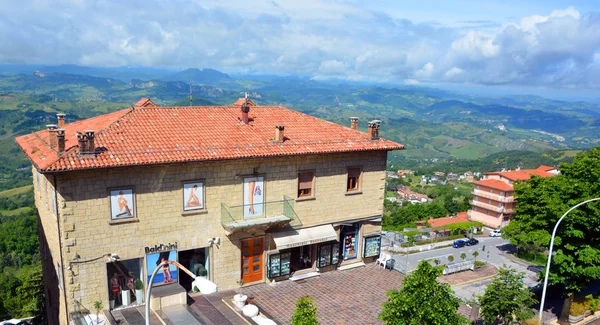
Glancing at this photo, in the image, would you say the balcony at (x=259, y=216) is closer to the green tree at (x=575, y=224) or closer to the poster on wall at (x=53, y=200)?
the poster on wall at (x=53, y=200)

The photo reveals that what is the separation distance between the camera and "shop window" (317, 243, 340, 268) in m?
24.1

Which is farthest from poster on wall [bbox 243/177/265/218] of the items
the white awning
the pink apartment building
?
the pink apartment building

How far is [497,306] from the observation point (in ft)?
66.5

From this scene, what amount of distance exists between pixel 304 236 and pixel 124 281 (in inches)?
346

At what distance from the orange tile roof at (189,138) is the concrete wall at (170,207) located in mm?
626

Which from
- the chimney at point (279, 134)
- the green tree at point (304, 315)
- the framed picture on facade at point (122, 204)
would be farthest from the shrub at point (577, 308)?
the framed picture on facade at point (122, 204)

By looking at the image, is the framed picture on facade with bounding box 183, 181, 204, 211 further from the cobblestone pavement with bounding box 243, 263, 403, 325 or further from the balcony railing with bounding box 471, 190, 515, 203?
the balcony railing with bounding box 471, 190, 515, 203

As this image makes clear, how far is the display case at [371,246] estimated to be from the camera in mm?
25766

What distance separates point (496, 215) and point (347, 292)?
204 ft

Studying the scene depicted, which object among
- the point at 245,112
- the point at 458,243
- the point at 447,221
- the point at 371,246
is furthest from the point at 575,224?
the point at 447,221

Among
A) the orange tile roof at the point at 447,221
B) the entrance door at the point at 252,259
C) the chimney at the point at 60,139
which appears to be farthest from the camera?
the orange tile roof at the point at 447,221

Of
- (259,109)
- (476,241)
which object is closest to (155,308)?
(259,109)

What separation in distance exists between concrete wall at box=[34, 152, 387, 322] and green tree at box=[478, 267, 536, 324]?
8157mm

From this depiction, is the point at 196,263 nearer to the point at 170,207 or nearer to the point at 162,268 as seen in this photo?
the point at 162,268
